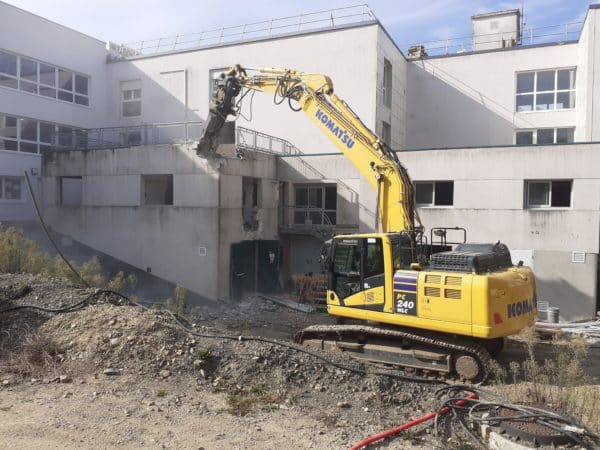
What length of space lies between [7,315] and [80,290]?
162cm

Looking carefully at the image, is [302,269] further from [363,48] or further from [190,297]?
[363,48]

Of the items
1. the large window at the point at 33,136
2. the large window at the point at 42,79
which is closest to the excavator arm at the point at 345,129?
the large window at the point at 33,136

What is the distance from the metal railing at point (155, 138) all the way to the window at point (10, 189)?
2105mm

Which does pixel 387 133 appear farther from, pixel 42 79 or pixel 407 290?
pixel 42 79

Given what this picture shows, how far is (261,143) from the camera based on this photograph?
22.0 m

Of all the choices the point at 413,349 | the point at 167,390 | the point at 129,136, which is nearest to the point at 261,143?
the point at 129,136

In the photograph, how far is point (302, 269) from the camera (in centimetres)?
2131

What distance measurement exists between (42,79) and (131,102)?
435 centimetres

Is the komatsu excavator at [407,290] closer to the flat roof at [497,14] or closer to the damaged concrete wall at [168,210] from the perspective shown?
the damaged concrete wall at [168,210]

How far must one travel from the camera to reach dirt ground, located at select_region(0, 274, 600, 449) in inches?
253

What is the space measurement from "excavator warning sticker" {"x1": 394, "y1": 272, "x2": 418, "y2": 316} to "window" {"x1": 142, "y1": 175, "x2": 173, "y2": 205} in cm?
1237

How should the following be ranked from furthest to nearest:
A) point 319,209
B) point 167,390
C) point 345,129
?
1. point 319,209
2. point 345,129
3. point 167,390

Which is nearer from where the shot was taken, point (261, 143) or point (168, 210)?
point (168, 210)

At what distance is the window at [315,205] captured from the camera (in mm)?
20797
